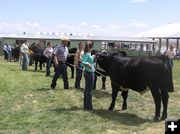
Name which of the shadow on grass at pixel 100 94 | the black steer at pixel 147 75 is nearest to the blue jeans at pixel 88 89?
the black steer at pixel 147 75

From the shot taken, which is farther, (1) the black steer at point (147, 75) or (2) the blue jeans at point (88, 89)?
(2) the blue jeans at point (88, 89)

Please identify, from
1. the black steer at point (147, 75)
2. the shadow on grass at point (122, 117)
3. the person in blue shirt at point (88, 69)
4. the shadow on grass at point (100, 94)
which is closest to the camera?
the shadow on grass at point (122, 117)

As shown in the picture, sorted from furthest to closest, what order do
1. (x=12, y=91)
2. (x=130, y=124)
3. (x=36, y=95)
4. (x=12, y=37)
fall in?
1. (x=12, y=37)
2. (x=12, y=91)
3. (x=36, y=95)
4. (x=130, y=124)

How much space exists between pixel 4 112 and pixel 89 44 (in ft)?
8.57

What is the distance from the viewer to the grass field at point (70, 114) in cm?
737

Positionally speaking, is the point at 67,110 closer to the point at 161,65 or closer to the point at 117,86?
the point at 117,86

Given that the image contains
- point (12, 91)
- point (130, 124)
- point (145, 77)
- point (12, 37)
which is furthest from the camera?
point (12, 37)

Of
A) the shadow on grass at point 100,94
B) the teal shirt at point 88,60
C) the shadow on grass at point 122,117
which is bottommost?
A: the shadow on grass at point 100,94

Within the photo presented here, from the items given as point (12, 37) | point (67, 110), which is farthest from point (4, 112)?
point (12, 37)

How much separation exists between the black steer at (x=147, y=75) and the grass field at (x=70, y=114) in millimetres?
631

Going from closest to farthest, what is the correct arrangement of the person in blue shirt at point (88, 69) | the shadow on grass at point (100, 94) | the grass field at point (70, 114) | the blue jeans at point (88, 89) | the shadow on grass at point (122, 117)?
the grass field at point (70, 114)
the shadow on grass at point (122, 117)
the person in blue shirt at point (88, 69)
the blue jeans at point (88, 89)
the shadow on grass at point (100, 94)

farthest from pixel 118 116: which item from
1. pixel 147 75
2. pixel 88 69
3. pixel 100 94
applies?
pixel 100 94

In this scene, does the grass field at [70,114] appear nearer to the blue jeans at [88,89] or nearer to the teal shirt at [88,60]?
the blue jeans at [88,89]

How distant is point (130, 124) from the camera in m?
7.94
